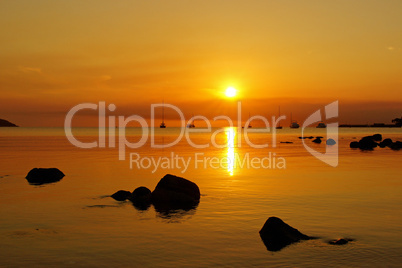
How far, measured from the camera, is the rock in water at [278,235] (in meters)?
14.9

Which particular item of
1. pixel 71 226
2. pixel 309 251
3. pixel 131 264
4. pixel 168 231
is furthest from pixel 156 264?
pixel 71 226

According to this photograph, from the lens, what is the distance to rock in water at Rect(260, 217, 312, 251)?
1489 cm

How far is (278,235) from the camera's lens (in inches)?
598

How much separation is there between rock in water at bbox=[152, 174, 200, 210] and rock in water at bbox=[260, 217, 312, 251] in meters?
7.06

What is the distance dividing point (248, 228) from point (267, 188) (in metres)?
11.3

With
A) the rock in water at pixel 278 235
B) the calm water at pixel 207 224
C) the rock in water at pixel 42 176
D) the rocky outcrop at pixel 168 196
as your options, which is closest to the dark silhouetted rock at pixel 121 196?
the rocky outcrop at pixel 168 196

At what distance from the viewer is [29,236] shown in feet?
51.9

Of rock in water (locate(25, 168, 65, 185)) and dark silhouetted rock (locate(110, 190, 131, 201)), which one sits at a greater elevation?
rock in water (locate(25, 168, 65, 185))

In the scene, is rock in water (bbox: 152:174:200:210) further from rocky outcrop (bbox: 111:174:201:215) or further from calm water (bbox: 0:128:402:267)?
calm water (bbox: 0:128:402:267)

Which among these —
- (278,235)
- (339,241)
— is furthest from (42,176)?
(339,241)

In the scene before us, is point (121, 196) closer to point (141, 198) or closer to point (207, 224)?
point (141, 198)

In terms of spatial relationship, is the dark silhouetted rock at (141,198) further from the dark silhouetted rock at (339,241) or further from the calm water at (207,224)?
the dark silhouetted rock at (339,241)

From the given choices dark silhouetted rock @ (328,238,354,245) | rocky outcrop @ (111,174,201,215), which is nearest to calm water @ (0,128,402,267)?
dark silhouetted rock @ (328,238,354,245)

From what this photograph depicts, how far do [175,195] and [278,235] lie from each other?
8912 millimetres
